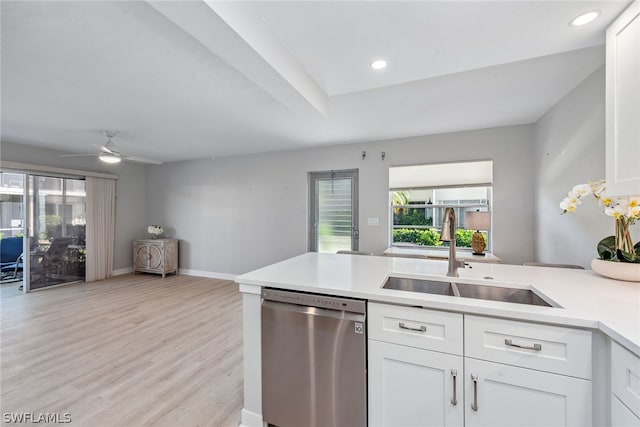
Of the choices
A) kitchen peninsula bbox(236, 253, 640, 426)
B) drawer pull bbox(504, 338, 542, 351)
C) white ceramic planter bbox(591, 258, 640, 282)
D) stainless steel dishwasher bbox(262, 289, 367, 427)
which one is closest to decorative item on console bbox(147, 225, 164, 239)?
kitchen peninsula bbox(236, 253, 640, 426)

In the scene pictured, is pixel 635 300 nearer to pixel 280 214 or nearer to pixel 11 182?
pixel 280 214

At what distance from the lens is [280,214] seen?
483 centimetres

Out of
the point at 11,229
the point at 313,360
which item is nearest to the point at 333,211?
the point at 313,360

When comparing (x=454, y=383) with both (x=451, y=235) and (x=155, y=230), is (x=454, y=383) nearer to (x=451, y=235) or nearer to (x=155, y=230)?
(x=451, y=235)

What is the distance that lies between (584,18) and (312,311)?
2.35m

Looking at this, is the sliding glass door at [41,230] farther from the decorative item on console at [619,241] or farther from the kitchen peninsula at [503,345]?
the decorative item on console at [619,241]

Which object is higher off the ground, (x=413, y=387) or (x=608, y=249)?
(x=608, y=249)

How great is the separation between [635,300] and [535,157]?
9.10 ft

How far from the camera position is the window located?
149 inches

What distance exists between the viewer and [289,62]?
1933 mm

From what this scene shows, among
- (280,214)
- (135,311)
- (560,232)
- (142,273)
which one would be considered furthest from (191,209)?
(560,232)

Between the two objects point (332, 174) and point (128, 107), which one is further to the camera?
point (332, 174)

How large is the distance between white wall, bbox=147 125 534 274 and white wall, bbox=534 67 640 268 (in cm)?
28

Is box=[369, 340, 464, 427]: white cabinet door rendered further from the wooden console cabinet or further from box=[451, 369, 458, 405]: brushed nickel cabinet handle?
the wooden console cabinet
